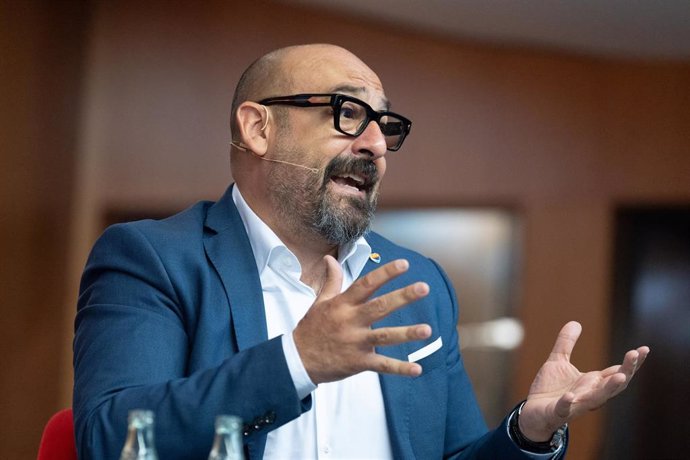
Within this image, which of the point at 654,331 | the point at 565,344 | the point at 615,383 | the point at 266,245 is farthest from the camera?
the point at 654,331

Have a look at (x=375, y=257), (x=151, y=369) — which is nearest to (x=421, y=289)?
(x=151, y=369)

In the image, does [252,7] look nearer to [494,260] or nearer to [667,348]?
[494,260]

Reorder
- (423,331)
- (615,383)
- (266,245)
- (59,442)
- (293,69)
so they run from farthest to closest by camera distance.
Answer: (293,69), (266,245), (59,442), (615,383), (423,331)

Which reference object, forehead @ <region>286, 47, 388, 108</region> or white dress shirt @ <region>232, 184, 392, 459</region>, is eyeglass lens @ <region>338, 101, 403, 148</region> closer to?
forehead @ <region>286, 47, 388, 108</region>

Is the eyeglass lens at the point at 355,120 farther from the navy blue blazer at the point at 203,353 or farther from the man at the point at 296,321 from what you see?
the navy blue blazer at the point at 203,353

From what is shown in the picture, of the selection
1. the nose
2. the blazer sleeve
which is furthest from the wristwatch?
the nose

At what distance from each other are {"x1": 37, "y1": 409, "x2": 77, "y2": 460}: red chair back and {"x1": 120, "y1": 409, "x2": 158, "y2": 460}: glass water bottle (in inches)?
26.5

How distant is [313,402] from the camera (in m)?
1.86

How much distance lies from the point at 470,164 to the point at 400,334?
3.84 metres

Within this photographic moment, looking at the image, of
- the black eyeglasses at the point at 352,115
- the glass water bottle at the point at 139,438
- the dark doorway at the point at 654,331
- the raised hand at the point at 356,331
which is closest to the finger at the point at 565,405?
the raised hand at the point at 356,331

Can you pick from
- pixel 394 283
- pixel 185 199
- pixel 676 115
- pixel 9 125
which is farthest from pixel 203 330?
pixel 676 115

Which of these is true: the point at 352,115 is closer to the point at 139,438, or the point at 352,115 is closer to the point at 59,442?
the point at 59,442

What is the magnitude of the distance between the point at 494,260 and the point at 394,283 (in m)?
3.11

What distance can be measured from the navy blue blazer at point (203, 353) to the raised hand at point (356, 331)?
6 cm
